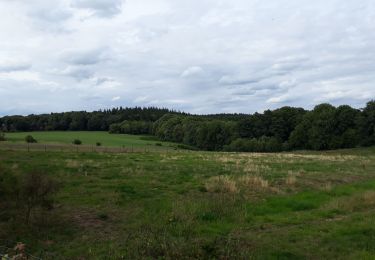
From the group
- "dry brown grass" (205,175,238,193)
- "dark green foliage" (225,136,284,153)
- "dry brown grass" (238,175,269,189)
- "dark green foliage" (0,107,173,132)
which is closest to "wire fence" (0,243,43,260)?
"dry brown grass" (205,175,238,193)

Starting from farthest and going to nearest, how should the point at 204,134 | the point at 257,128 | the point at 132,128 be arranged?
the point at 132,128, the point at 204,134, the point at 257,128

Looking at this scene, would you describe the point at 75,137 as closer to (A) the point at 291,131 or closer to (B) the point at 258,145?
(B) the point at 258,145

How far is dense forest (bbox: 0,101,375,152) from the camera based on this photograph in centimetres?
10096

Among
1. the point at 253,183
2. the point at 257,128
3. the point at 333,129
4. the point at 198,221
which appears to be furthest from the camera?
the point at 257,128

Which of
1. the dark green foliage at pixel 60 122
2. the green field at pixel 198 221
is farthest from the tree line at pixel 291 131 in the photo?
the green field at pixel 198 221

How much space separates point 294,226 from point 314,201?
4645 millimetres

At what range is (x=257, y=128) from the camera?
4788 inches

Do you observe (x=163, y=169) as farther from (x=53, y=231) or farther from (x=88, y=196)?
(x=53, y=231)

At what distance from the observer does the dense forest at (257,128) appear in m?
101

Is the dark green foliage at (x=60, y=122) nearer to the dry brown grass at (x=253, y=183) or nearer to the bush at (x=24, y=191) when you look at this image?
the dry brown grass at (x=253, y=183)

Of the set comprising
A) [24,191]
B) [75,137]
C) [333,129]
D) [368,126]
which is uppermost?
[368,126]

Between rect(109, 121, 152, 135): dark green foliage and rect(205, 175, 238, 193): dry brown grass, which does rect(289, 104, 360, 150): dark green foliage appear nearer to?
rect(109, 121, 152, 135): dark green foliage

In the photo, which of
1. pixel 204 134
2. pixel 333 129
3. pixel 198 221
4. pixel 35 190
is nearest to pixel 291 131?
pixel 333 129

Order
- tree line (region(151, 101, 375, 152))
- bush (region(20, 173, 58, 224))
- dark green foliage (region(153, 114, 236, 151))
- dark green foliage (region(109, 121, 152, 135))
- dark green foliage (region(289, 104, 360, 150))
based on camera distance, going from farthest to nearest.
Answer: dark green foliage (region(109, 121, 152, 135)) → dark green foliage (region(153, 114, 236, 151)) → dark green foliage (region(289, 104, 360, 150)) → tree line (region(151, 101, 375, 152)) → bush (region(20, 173, 58, 224))
